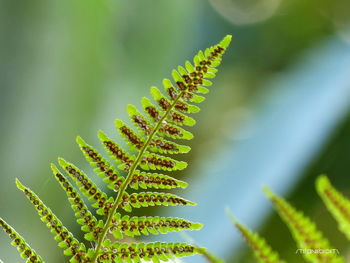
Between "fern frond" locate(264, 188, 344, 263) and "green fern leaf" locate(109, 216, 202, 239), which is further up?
"green fern leaf" locate(109, 216, 202, 239)

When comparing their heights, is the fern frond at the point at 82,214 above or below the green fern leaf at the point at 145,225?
above

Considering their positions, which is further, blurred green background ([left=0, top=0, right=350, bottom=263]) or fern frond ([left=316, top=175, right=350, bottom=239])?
blurred green background ([left=0, top=0, right=350, bottom=263])

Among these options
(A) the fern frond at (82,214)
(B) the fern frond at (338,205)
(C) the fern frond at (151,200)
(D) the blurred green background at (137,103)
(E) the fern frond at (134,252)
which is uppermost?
(D) the blurred green background at (137,103)

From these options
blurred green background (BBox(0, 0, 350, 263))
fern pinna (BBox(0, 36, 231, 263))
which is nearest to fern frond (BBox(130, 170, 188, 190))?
fern pinna (BBox(0, 36, 231, 263))

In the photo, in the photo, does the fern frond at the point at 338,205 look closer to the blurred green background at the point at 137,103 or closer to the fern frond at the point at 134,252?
the fern frond at the point at 134,252

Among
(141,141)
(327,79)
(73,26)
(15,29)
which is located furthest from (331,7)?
(141,141)

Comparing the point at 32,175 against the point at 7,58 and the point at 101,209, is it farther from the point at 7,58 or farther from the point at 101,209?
the point at 101,209

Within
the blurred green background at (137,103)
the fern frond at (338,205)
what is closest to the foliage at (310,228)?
the fern frond at (338,205)

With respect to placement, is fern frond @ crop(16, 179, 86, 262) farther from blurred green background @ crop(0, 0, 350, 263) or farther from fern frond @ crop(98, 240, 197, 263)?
blurred green background @ crop(0, 0, 350, 263)
